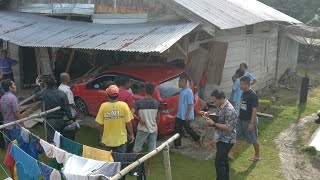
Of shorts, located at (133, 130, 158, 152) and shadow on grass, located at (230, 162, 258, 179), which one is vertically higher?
shorts, located at (133, 130, 158, 152)

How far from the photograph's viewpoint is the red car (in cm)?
815

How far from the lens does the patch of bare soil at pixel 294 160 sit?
279 inches

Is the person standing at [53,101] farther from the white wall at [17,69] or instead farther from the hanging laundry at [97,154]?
the white wall at [17,69]

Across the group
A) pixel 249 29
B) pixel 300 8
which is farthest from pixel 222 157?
pixel 300 8

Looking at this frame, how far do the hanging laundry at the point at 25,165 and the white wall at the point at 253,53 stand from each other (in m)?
7.12

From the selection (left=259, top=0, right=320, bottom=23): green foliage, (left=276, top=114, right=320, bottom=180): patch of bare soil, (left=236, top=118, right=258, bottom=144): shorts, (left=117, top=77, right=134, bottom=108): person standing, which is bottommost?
(left=276, top=114, right=320, bottom=180): patch of bare soil

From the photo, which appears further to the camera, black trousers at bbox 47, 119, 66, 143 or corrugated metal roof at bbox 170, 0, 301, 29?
corrugated metal roof at bbox 170, 0, 301, 29

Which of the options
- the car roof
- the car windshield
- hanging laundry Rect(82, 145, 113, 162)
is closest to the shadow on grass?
the car windshield

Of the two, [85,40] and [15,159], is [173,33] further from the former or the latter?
[15,159]

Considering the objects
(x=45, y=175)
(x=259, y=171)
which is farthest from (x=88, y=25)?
(x=45, y=175)

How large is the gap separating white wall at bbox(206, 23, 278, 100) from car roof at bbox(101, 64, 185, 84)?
2.32 meters

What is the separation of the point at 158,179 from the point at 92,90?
375cm

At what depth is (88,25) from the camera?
1124 cm

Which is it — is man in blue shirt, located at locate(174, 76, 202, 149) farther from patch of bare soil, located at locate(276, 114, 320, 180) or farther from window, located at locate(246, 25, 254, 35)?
window, located at locate(246, 25, 254, 35)
